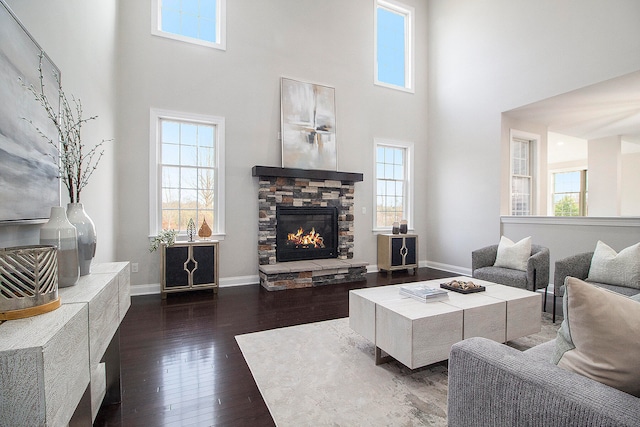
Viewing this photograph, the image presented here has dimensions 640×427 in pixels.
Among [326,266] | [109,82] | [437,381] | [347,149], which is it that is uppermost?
→ [109,82]

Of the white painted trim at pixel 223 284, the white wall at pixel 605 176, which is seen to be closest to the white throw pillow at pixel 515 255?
the white painted trim at pixel 223 284

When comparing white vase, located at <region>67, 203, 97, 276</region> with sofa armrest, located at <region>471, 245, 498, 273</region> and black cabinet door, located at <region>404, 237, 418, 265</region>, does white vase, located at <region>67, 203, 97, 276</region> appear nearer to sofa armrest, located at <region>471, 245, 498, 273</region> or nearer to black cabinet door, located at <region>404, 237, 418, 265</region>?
sofa armrest, located at <region>471, 245, 498, 273</region>

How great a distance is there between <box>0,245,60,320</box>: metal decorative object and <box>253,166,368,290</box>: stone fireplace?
3.46 metres

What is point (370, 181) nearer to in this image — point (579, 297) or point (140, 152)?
point (140, 152)

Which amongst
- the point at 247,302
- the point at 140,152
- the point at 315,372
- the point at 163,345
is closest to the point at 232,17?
the point at 140,152

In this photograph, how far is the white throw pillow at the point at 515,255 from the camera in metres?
3.79

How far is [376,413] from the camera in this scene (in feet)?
5.96

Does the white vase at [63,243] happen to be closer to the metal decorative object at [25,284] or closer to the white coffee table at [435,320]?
the metal decorative object at [25,284]

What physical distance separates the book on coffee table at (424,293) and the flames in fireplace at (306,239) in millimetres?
2837

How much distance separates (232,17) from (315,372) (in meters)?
5.13

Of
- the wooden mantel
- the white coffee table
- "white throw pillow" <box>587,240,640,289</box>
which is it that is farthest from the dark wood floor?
"white throw pillow" <box>587,240,640,289</box>

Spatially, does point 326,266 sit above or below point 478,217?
below

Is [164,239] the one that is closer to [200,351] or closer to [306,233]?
[200,351]

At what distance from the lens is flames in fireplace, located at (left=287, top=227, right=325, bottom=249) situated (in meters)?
5.28
